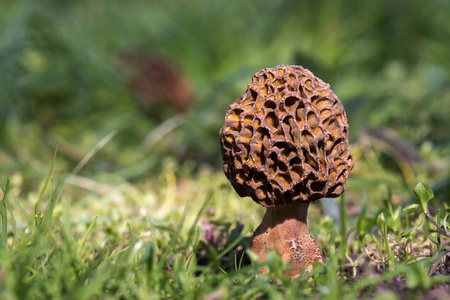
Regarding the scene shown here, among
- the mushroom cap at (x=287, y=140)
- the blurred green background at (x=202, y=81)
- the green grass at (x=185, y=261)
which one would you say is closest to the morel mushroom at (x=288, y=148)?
the mushroom cap at (x=287, y=140)

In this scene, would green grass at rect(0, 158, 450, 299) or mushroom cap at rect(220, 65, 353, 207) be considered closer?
green grass at rect(0, 158, 450, 299)

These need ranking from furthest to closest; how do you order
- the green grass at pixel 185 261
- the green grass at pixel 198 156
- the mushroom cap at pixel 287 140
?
1. the mushroom cap at pixel 287 140
2. the green grass at pixel 198 156
3. the green grass at pixel 185 261

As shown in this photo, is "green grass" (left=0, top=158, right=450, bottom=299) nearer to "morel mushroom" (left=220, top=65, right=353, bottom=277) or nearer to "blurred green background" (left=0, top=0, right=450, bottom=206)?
"morel mushroom" (left=220, top=65, right=353, bottom=277)

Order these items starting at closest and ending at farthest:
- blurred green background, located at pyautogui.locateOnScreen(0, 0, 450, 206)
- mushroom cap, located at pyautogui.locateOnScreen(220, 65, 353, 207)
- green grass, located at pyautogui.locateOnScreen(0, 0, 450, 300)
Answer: green grass, located at pyautogui.locateOnScreen(0, 0, 450, 300), mushroom cap, located at pyautogui.locateOnScreen(220, 65, 353, 207), blurred green background, located at pyautogui.locateOnScreen(0, 0, 450, 206)

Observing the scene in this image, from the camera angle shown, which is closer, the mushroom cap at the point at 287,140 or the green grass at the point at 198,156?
the green grass at the point at 198,156

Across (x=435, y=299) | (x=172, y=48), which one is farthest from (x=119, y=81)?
(x=435, y=299)

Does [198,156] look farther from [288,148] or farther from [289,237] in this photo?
[288,148]

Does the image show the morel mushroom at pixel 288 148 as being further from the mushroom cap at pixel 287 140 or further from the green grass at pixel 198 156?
the green grass at pixel 198 156

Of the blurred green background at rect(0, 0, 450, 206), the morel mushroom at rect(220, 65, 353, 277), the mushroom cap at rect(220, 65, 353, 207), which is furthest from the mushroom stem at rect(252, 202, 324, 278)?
the blurred green background at rect(0, 0, 450, 206)
